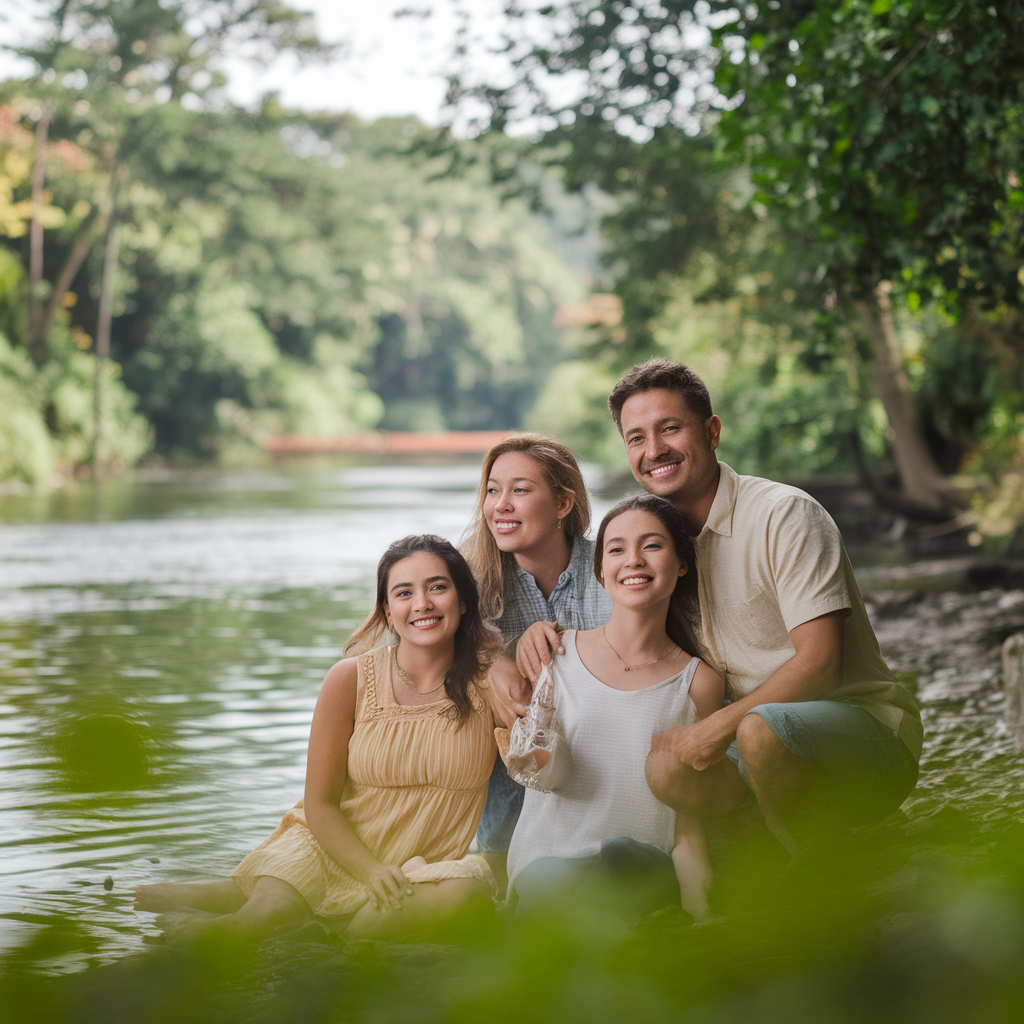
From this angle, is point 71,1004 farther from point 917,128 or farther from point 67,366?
point 67,366

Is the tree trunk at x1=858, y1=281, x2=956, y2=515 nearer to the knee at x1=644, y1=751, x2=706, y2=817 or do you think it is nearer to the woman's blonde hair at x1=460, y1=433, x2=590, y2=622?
the woman's blonde hair at x1=460, y1=433, x2=590, y2=622

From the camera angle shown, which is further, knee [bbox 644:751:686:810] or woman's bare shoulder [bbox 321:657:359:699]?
woman's bare shoulder [bbox 321:657:359:699]

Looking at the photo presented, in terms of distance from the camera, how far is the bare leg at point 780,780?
3.35m

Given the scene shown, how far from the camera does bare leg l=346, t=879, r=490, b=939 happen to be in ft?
11.2

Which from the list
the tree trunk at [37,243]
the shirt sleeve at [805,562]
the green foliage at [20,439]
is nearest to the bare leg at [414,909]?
the shirt sleeve at [805,562]

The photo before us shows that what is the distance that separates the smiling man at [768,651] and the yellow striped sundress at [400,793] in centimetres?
62

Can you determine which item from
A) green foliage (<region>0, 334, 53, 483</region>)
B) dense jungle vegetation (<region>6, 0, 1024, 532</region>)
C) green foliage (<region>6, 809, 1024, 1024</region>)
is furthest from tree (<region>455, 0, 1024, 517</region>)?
green foliage (<region>0, 334, 53, 483</region>)

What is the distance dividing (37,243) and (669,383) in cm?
3898

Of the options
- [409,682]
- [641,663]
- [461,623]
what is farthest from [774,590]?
[409,682]

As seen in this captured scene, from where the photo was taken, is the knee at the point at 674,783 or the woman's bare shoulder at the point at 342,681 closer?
the knee at the point at 674,783

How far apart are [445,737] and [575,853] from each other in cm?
52

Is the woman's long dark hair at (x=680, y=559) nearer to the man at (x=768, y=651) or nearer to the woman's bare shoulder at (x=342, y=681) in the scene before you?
the man at (x=768, y=651)

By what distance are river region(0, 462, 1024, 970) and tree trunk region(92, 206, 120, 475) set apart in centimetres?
1677

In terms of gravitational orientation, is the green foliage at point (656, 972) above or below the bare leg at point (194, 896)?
above
